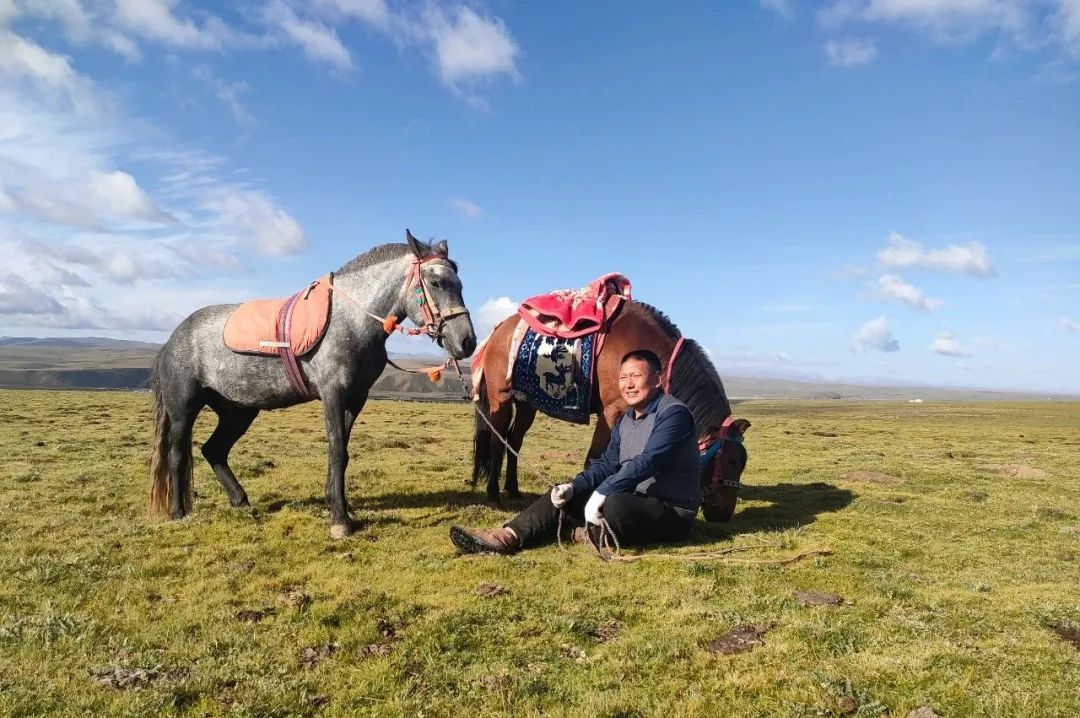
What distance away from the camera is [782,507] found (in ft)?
32.1

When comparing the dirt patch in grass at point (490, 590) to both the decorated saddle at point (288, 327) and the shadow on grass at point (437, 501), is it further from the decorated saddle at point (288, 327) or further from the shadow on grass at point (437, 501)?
the decorated saddle at point (288, 327)

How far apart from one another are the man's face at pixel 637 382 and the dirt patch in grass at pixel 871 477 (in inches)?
331

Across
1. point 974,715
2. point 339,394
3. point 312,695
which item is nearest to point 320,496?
point 339,394

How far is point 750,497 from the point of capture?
425 inches

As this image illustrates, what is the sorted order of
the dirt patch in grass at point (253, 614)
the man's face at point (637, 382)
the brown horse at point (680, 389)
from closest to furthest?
the dirt patch in grass at point (253, 614) → the man's face at point (637, 382) → the brown horse at point (680, 389)

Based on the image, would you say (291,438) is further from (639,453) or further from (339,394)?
(639,453)

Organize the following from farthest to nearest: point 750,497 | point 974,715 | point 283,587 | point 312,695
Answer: point 750,497 < point 283,587 < point 312,695 < point 974,715

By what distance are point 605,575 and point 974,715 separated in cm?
304

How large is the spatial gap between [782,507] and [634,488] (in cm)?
431

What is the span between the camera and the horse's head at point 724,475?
7.89 m

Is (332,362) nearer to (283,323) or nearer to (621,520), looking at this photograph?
(283,323)

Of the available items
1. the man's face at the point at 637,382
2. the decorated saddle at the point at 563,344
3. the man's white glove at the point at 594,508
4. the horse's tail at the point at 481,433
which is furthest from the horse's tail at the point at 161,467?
the man's face at the point at 637,382

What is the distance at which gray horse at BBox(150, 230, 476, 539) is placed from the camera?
7484 millimetres

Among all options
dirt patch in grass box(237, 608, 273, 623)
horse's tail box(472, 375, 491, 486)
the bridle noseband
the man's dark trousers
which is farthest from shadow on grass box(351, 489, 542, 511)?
dirt patch in grass box(237, 608, 273, 623)
